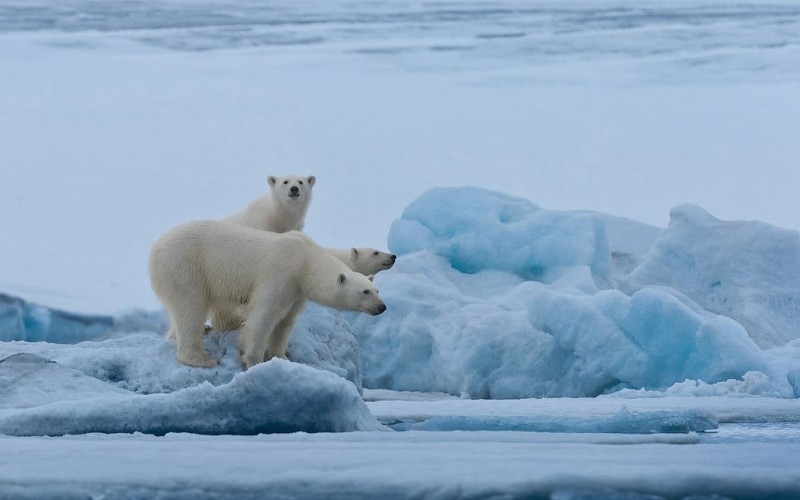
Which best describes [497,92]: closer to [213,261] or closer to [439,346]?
[439,346]

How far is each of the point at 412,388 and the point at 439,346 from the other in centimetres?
31

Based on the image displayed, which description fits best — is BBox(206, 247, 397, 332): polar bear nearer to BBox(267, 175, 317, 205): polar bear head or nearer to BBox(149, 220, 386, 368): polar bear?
BBox(267, 175, 317, 205): polar bear head

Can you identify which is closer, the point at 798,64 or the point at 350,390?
the point at 350,390

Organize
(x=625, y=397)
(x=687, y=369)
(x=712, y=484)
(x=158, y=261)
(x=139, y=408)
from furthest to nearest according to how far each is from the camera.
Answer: (x=687, y=369), (x=625, y=397), (x=158, y=261), (x=139, y=408), (x=712, y=484)

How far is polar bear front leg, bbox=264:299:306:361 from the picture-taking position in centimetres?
560

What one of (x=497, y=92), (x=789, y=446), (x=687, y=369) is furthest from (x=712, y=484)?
(x=497, y=92)

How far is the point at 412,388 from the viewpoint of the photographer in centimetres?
763

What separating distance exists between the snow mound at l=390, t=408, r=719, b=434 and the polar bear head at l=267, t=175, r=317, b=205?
146 cm

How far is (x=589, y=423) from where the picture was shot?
537 centimetres

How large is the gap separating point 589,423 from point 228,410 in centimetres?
173

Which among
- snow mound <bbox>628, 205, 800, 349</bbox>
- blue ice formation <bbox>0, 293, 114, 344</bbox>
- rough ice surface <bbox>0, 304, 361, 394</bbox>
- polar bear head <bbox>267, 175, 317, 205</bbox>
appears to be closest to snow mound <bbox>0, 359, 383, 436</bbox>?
rough ice surface <bbox>0, 304, 361, 394</bbox>

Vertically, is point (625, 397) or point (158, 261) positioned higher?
point (158, 261)

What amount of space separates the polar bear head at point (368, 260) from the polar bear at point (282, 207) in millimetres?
503

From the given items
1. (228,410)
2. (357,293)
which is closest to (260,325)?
(357,293)
